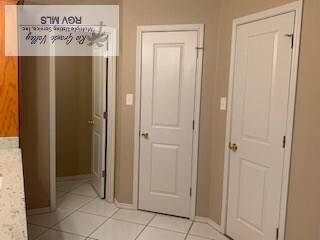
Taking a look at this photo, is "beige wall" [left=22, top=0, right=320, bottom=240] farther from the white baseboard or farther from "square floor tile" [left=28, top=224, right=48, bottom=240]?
"square floor tile" [left=28, top=224, right=48, bottom=240]

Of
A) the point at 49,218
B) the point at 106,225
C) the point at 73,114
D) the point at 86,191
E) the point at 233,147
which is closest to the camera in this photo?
the point at 233,147

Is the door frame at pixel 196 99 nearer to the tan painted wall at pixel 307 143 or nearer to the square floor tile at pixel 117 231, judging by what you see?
the square floor tile at pixel 117 231

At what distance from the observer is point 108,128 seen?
351 cm

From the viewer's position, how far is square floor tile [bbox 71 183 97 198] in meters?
3.87

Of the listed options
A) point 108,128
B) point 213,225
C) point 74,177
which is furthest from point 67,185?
point 213,225

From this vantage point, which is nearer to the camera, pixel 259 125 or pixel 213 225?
pixel 259 125

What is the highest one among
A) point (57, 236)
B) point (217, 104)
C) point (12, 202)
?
point (217, 104)

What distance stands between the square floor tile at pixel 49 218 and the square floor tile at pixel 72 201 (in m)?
0.12

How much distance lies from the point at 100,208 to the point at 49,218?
1.85 feet

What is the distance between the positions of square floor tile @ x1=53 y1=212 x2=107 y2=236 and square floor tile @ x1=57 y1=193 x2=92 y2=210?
220 mm

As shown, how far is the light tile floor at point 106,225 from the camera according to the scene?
2.84 m

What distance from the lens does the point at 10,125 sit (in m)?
2.41

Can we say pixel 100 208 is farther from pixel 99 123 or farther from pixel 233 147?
pixel 233 147

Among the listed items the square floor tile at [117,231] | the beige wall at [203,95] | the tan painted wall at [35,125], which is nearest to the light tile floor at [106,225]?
the square floor tile at [117,231]
